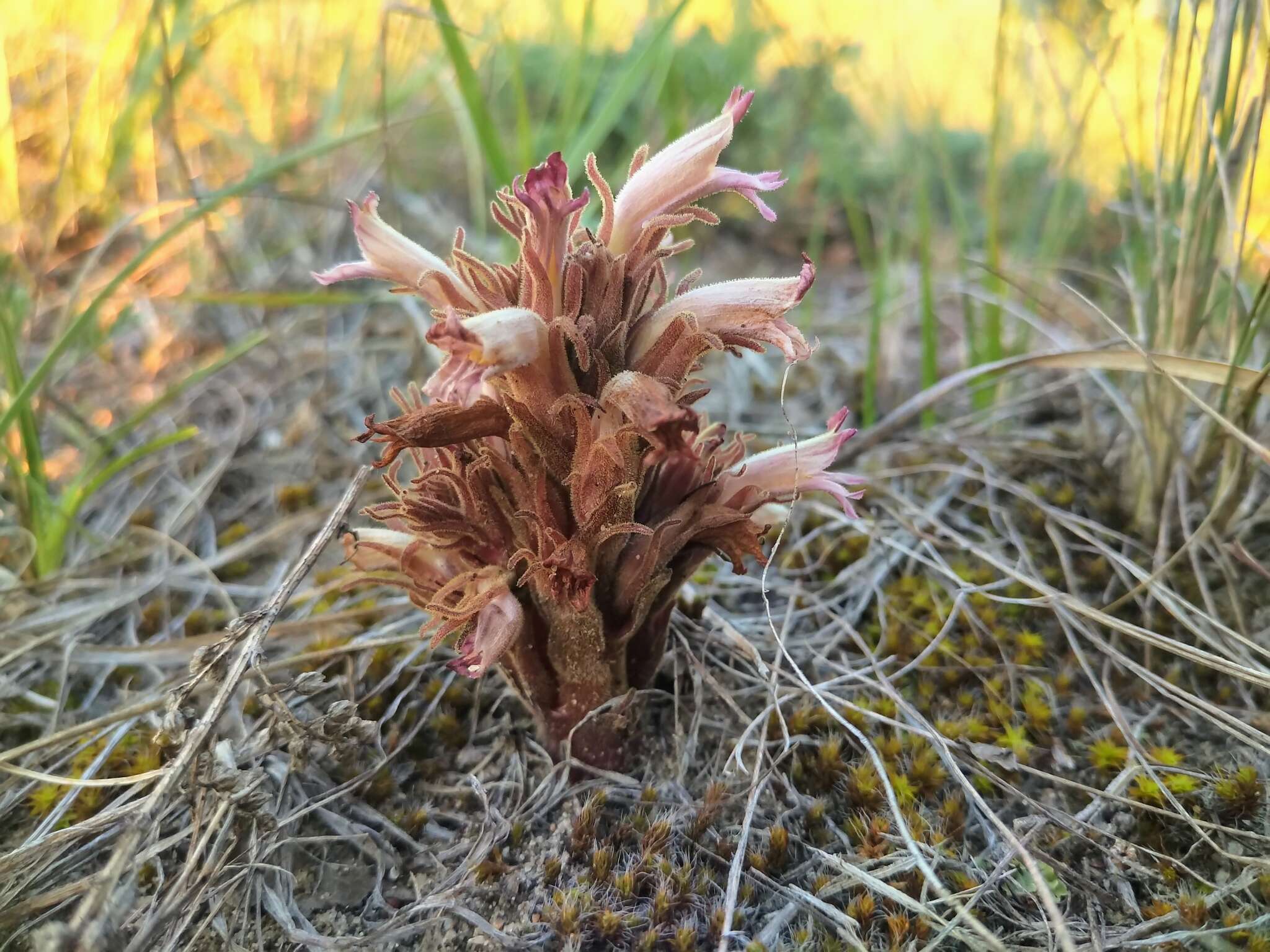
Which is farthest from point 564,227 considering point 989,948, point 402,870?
point 989,948

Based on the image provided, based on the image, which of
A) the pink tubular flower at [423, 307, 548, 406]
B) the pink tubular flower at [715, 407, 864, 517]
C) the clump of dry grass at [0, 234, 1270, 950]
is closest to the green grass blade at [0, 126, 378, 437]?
the clump of dry grass at [0, 234, 1270, 950]

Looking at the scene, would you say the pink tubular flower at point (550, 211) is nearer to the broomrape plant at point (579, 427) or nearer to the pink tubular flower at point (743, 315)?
the broomrape plant at point (579, 427)

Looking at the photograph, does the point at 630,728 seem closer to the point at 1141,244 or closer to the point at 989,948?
the point at 989,948

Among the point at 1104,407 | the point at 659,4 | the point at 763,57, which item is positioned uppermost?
the point at 659,4

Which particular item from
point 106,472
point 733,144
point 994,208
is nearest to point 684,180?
point 994,208

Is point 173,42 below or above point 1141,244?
above

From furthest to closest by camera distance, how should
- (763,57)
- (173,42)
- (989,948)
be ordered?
(763,57), (173,42), (989,948)

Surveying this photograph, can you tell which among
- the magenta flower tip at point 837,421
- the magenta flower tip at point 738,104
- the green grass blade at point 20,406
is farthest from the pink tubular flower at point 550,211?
the green grass blade at point 20,406
